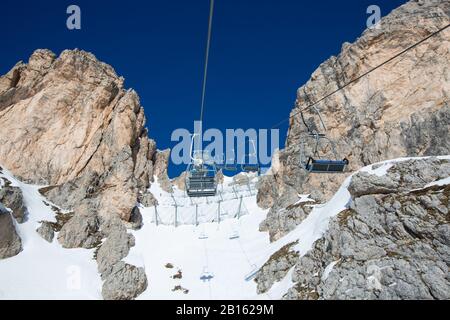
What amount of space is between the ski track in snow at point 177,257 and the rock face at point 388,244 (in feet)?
4.54

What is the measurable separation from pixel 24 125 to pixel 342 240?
62.9m

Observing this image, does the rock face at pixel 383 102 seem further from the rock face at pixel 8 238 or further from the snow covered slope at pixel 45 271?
the rock face at pixel 8 238

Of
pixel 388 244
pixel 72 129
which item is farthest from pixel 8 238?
pixel 388 244

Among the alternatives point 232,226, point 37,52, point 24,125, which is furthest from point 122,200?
point 37,52

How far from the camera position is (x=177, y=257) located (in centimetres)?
4456

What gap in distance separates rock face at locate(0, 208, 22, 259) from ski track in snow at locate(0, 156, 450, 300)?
0.79 metres

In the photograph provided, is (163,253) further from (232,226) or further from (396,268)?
(396,268)

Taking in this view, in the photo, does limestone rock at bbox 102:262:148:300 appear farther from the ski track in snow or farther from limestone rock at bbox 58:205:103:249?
limestone rock at bbox 58:205:103:249

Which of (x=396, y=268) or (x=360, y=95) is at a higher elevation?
(x=360, y=95)

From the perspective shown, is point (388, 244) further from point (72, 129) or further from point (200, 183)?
point (72, 129)

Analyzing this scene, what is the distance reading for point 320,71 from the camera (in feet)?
202

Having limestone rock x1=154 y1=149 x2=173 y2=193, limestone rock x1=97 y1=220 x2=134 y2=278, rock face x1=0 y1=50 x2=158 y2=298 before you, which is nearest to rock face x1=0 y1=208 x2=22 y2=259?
limestone rock x1=97 y1=220 x2=134 y2=278

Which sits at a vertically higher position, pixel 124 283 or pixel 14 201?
pixel 14 201

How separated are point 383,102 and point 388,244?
35.1 m
